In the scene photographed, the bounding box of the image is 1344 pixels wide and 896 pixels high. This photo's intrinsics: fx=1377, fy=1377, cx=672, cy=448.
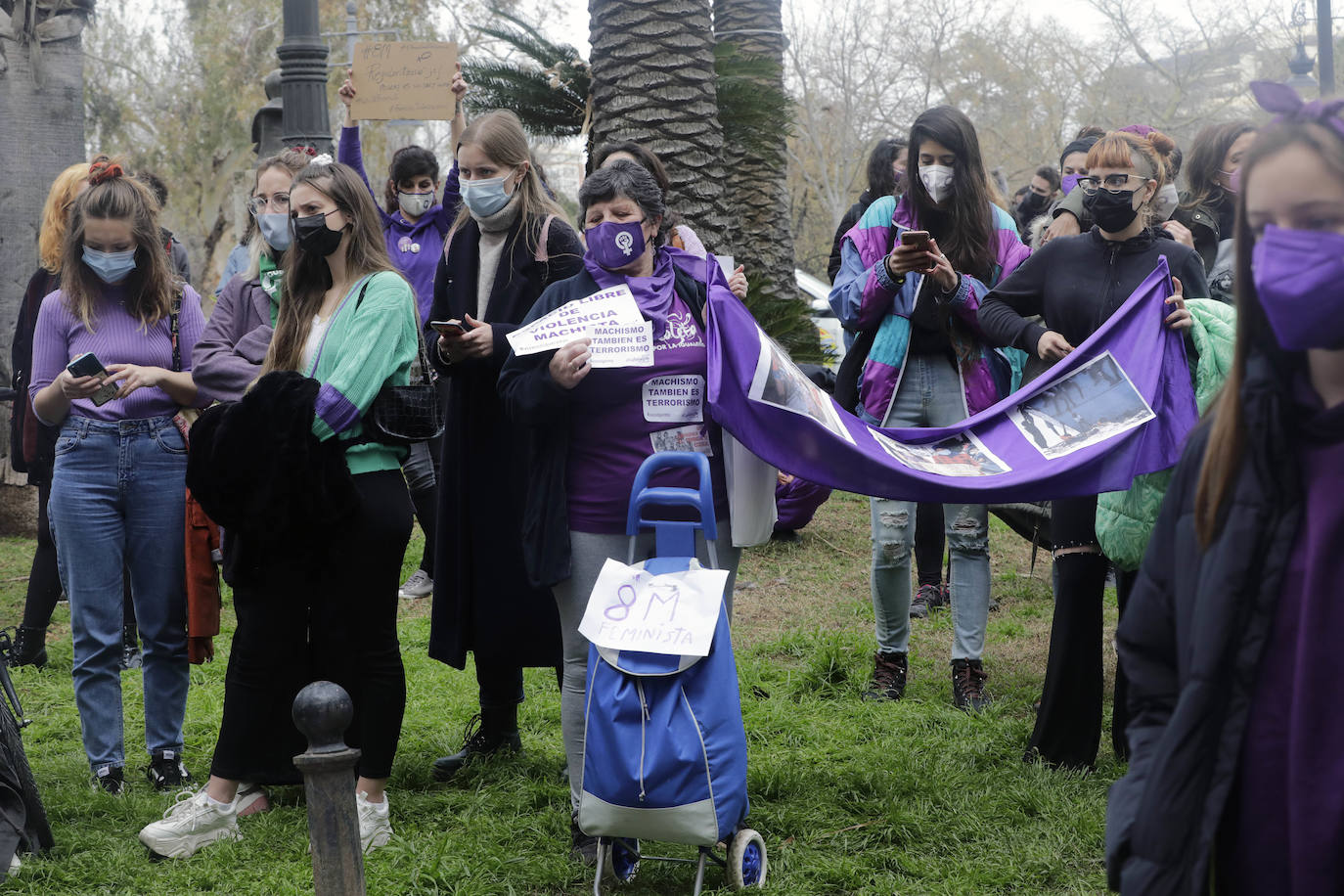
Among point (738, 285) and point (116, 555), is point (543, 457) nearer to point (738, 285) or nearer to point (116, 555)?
point (738, 285)

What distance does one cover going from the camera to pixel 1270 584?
1878mm

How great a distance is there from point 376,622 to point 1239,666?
326 cm

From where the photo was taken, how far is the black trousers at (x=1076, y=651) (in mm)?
4859

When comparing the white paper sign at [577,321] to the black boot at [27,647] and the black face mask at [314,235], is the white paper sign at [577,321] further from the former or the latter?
the black boot at [27,647]

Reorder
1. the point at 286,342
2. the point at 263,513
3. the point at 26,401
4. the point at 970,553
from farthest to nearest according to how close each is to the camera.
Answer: the point at 26,401, the point at 970,553, the point at 286,342, the point at 263,513

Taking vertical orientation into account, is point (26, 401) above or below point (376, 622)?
above

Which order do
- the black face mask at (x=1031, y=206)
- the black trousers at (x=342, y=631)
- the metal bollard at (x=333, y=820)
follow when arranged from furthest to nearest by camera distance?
the black face mask at (x=1031, y=206) → the black trousers at (x=342, y=631) → the metal bollard at (x=333, y=820)

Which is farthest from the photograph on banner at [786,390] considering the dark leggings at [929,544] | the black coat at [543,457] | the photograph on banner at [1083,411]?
the dark leggings at [929,544]

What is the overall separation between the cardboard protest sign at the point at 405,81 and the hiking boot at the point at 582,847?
11.0 feet

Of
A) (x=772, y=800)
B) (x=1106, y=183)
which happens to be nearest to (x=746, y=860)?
(x=772, y=800)

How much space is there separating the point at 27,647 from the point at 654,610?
482 cm

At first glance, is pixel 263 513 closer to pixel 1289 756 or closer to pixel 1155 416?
pixel 1155 416

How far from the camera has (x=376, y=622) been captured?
462 centimetres

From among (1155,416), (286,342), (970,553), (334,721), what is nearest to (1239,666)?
(334,721)
